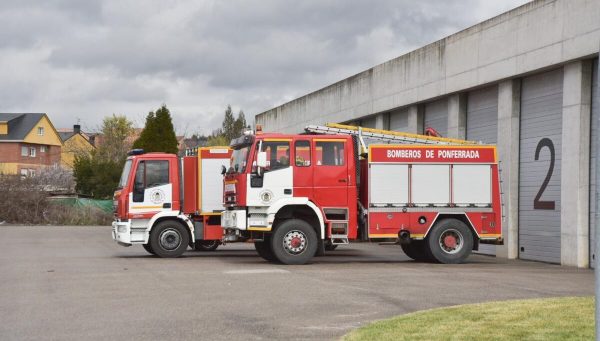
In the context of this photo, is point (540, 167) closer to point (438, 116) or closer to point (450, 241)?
point (450, 241)

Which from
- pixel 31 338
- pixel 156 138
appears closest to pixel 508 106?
pixel 31 338

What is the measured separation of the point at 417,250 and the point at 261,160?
496 cm

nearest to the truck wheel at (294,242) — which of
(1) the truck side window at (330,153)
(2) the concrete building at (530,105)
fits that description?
(1) the truck side window at (330,153)

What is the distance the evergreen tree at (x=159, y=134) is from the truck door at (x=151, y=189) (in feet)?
119

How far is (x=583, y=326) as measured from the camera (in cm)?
948

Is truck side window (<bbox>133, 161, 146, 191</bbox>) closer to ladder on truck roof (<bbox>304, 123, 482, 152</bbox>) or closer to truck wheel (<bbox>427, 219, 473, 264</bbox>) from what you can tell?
ladder on truck roof (<bbox>304, 123, 482, 152</bbox>)

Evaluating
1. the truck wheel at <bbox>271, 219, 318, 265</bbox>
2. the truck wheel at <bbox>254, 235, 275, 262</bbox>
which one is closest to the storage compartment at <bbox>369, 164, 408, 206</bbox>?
the truck wheel at <bbox>271, 219, 318, 265</bbox>

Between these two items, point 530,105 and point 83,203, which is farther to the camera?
point 83,203

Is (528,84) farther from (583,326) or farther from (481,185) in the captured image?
(583,326)

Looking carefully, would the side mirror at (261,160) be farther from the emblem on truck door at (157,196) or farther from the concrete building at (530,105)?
the concrete building at (530,105)

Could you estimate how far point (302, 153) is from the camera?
1981 centimetres

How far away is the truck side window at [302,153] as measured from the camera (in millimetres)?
19781

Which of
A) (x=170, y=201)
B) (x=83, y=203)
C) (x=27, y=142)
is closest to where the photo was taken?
(x=170, y=201)

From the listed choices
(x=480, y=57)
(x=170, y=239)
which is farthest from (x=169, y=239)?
(x=480, y=57)
